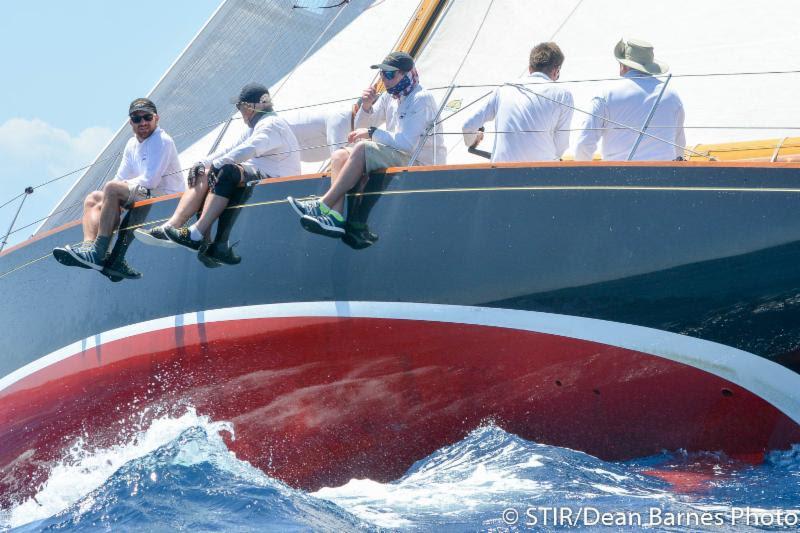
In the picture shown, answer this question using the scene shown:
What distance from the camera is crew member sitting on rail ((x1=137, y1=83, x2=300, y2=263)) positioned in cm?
588

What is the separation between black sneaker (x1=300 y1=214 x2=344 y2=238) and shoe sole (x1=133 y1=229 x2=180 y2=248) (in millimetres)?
906

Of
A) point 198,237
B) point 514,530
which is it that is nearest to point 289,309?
point 198,237

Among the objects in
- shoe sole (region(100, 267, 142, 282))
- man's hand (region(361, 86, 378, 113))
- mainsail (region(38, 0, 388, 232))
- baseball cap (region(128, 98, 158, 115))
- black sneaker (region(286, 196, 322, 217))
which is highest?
mainsail (region(38, 0, 388, 232))

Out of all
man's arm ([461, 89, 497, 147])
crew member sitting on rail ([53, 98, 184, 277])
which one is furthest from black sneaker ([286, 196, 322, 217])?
crew member sitting on rail ([53, 98, 184, 277])

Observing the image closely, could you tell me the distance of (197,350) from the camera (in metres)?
6.05

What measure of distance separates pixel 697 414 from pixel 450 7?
3.68 meters

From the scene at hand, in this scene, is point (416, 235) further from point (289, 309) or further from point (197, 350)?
point (197, 350)

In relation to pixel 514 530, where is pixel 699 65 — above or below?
above

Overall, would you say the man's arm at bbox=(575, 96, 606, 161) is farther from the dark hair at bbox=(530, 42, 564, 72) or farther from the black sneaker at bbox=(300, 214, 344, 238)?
the black sneaker at bbox=(300, 214, 344, 238)

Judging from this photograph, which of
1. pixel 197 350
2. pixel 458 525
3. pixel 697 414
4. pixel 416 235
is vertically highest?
pixel 416 235

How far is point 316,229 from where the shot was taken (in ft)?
17.5

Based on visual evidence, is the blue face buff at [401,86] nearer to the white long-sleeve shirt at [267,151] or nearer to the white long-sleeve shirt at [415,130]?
the white long-sleeve shirt at [415,130]

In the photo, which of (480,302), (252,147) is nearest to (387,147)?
(252,147)

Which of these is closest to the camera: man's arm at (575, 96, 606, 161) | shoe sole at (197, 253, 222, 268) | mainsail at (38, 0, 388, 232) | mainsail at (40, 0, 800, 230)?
man's arm at (575, 96, 606, 161)
